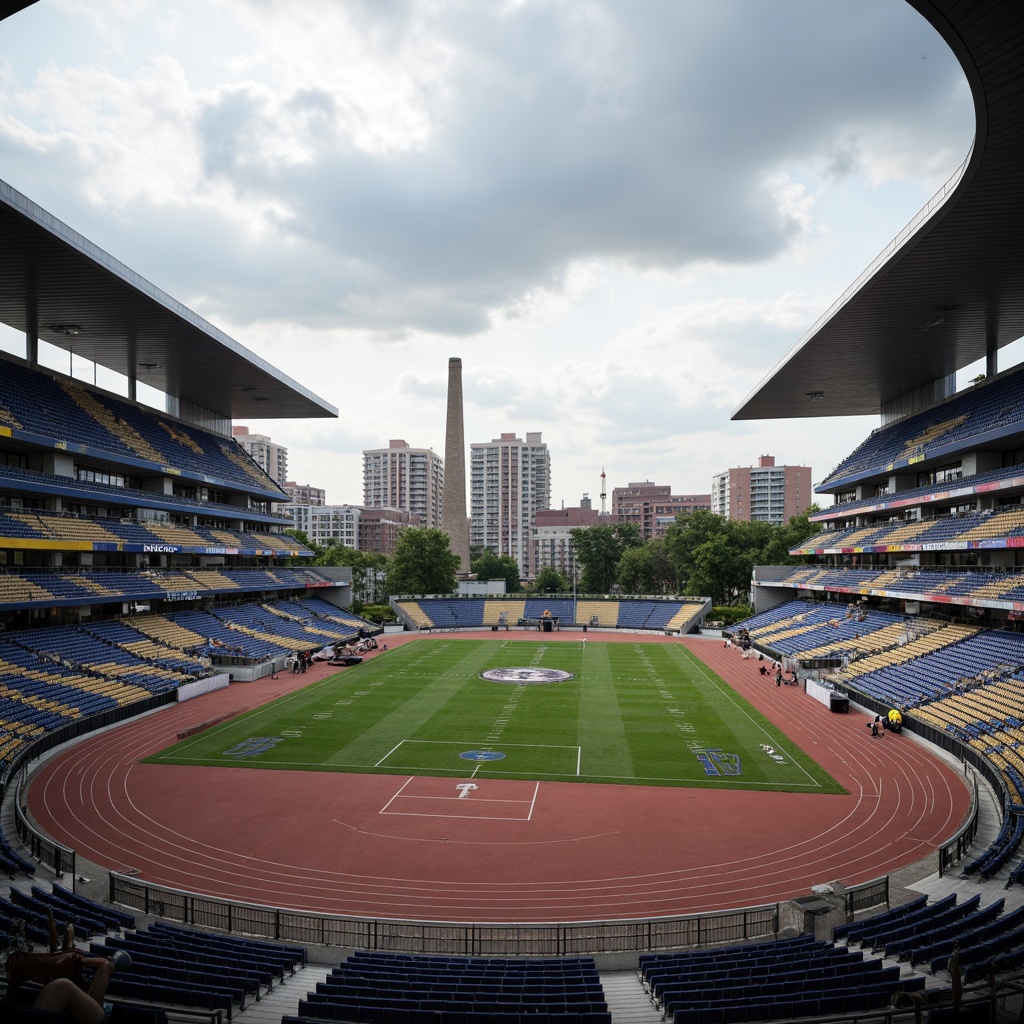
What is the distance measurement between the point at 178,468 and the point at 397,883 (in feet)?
145

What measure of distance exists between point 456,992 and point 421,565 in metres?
75.5

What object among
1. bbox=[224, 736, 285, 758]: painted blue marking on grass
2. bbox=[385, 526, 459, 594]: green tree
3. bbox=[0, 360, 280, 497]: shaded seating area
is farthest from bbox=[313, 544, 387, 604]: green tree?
bbox=[224, 736, 285, 758]: painted blue marking on grass

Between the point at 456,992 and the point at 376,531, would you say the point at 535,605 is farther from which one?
the point at 376,531

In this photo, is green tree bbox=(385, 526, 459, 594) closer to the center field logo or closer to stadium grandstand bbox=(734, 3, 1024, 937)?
stadium grandstand bbox=(734, 3, 1024, 937)

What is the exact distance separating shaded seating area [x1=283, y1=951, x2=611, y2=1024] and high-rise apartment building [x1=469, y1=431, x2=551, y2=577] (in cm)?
17655

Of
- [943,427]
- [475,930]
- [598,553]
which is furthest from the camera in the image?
[598,553]

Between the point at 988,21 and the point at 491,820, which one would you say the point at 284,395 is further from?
the point at 988,21

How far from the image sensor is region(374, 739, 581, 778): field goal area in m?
27.2

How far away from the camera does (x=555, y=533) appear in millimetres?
183625

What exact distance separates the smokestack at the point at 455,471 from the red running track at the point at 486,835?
6981 centimetres

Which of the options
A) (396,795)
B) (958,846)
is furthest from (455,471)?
(958,846)

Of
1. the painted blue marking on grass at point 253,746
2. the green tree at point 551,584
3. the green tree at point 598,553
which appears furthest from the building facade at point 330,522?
the painted blue marking on grass at point 253,746

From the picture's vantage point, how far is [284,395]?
61125 mm

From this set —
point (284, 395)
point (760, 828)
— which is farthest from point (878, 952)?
A: point (284, 395)
